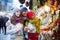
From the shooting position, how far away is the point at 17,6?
1197 millimetres

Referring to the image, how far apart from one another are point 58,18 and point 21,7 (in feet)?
0.97

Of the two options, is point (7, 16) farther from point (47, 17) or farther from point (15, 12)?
point (47, 17)

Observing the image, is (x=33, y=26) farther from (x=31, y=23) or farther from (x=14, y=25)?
(x=14, y=25)

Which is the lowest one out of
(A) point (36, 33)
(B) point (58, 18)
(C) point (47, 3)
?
(A) point (36, 33)

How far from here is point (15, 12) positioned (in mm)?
1199

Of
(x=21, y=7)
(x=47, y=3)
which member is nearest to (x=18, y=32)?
(x=21, y=7)

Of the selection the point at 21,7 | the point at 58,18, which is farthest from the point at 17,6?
the point at 58,18

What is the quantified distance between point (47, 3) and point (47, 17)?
105mm

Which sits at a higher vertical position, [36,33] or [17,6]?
[17,6]

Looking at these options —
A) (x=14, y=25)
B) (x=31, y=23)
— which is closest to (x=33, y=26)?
(x=31, y=23)

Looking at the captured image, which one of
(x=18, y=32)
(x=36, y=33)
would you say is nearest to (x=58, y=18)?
(x=36, y=33)

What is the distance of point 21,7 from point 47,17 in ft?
0.69

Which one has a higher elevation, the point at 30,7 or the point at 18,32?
the point at 30,7

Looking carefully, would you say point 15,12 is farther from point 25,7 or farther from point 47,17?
point 47,17
